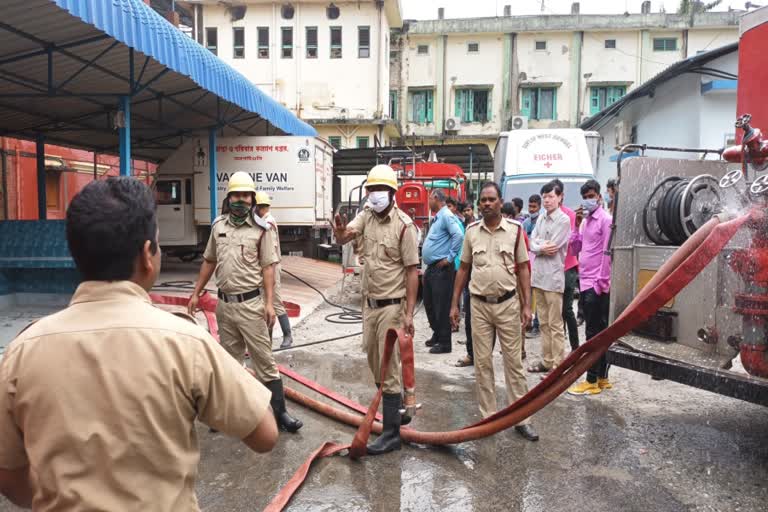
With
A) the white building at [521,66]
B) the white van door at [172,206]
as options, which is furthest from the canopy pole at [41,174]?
the white building at [521,66]

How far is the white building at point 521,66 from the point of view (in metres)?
27.5

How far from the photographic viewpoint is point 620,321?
3.04m

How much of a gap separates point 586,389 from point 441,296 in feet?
7.10

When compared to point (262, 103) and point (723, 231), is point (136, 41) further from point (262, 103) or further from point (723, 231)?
point (723, 231)

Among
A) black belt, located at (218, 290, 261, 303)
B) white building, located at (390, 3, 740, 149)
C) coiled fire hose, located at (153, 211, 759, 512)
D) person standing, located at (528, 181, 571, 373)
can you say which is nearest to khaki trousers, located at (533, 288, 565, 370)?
person standing, located at (528, 181, 571, 373)

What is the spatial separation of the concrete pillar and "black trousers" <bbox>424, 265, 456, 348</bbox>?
2392cm

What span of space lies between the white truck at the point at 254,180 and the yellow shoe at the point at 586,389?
8.64 meters

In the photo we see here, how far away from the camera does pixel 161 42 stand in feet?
25.8

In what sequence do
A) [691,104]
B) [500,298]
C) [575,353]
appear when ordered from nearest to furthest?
[575,353] → [500,298] → [691,104]

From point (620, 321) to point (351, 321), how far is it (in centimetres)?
597

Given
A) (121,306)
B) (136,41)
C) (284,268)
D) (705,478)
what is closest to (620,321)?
(705,478)

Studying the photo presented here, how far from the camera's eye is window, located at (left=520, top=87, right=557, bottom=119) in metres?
28.3

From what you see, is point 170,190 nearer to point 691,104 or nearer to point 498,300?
point 498,300

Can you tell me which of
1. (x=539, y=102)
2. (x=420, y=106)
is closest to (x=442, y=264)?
(x=420, y=106)
